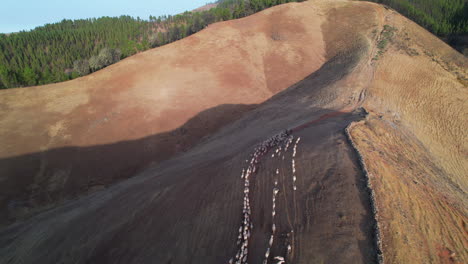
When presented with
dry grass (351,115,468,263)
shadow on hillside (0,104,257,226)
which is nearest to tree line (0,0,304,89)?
shadow on hillside (0,104,257,226)

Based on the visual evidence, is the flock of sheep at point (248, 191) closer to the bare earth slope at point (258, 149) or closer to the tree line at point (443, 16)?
the bare earth slope at point (258, 149)

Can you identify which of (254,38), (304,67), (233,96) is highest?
(254,38)

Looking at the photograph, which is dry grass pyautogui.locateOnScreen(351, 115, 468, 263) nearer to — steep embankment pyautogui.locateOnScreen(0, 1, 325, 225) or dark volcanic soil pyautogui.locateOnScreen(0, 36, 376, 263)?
dark volcanic soil pyautogui.locateOnScreen(0, 36, 376, 263)

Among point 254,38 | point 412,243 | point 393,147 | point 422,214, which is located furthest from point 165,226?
point 254,38

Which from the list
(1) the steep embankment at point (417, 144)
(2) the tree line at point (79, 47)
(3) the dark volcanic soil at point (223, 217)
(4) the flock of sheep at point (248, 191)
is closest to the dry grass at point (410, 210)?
(1) the steep embankment at point (417, 144)

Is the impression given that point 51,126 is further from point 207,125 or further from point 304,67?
point 304,67

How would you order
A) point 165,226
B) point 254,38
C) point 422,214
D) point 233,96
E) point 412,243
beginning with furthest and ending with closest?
1. point 254,38
2. point 233,96
3. point 165,226
4. point 422,214
5. point 412,243
